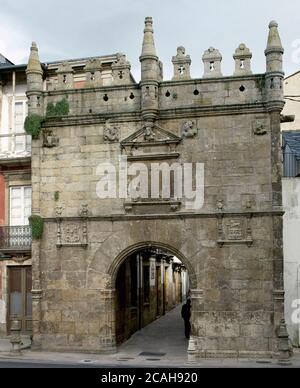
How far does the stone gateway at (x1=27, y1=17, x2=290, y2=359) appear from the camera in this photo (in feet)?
57.2

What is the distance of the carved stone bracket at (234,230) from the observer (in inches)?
689

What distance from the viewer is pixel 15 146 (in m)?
21.9

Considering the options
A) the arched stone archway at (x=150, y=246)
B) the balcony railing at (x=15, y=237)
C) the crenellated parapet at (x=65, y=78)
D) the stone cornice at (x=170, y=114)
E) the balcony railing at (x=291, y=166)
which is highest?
the crenellated parapet at (x=65, y=78)

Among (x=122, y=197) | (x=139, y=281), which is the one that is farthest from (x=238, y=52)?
(x=139, y=281)

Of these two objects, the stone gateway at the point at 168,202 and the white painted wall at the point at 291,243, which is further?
the white painted wall at the point at 291,243

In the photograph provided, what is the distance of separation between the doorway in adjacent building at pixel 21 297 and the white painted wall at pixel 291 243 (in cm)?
937

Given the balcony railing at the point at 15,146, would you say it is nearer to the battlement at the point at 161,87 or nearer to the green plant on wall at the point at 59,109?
the battlement at the point at 161,87

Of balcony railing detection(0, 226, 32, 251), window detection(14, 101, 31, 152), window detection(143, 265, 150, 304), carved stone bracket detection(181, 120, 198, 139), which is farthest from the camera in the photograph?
window detection(143, 265, 150, 304)

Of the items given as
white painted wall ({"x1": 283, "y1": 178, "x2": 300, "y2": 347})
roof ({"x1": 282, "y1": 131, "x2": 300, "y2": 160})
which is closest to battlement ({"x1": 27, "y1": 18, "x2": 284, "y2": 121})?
white painted wall ({"x1": 283, "y1": 178, "x2": 300, "y2": 347})

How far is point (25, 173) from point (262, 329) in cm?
1037

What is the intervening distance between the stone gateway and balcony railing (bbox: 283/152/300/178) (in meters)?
3.82

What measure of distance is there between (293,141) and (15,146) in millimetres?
10770

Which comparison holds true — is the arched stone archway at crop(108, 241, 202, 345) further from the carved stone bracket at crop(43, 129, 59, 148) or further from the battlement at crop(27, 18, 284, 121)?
the carved stone bracket at crop(43, 129, 59, 148)

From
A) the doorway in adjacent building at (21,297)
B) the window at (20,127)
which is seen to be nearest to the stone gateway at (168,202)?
the window at (20,127)
